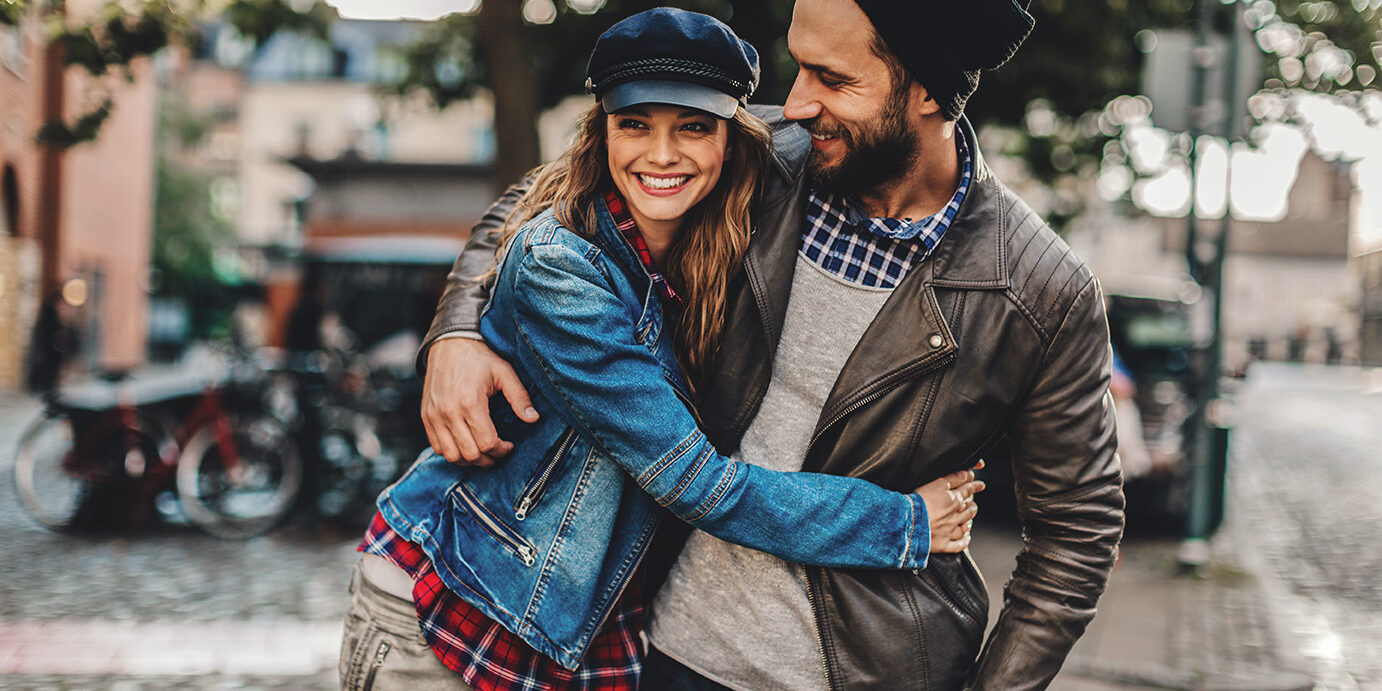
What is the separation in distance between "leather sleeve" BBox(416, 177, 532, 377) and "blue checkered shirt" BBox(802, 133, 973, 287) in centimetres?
61

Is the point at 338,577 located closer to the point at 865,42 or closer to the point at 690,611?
the point at 690,611

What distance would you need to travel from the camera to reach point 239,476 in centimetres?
819

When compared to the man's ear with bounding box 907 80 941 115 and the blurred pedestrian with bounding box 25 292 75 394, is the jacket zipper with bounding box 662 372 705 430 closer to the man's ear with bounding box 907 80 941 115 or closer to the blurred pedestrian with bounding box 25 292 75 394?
the man's ear with bounding box 907 80 941 115

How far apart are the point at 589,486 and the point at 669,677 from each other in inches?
16.5

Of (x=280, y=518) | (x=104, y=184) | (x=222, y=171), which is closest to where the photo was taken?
(x=280, y=518)

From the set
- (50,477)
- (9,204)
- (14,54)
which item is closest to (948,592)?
(50,477)

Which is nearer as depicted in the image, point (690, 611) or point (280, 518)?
point (690, 611)

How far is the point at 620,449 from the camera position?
69.4 inches

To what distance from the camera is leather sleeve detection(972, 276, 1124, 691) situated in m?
1.82

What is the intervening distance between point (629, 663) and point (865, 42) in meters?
1.17

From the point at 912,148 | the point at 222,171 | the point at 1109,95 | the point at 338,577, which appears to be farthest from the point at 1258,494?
the point at 222,171

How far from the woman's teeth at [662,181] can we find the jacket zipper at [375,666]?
933 millimetres

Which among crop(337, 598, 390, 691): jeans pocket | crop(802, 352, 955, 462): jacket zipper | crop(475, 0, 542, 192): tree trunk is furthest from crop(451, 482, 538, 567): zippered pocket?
crop(475, 0, 542, 192): tree trunk

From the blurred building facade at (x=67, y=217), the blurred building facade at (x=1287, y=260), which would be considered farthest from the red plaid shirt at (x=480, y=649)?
the blurred building facade at (x=1287, y=260)
